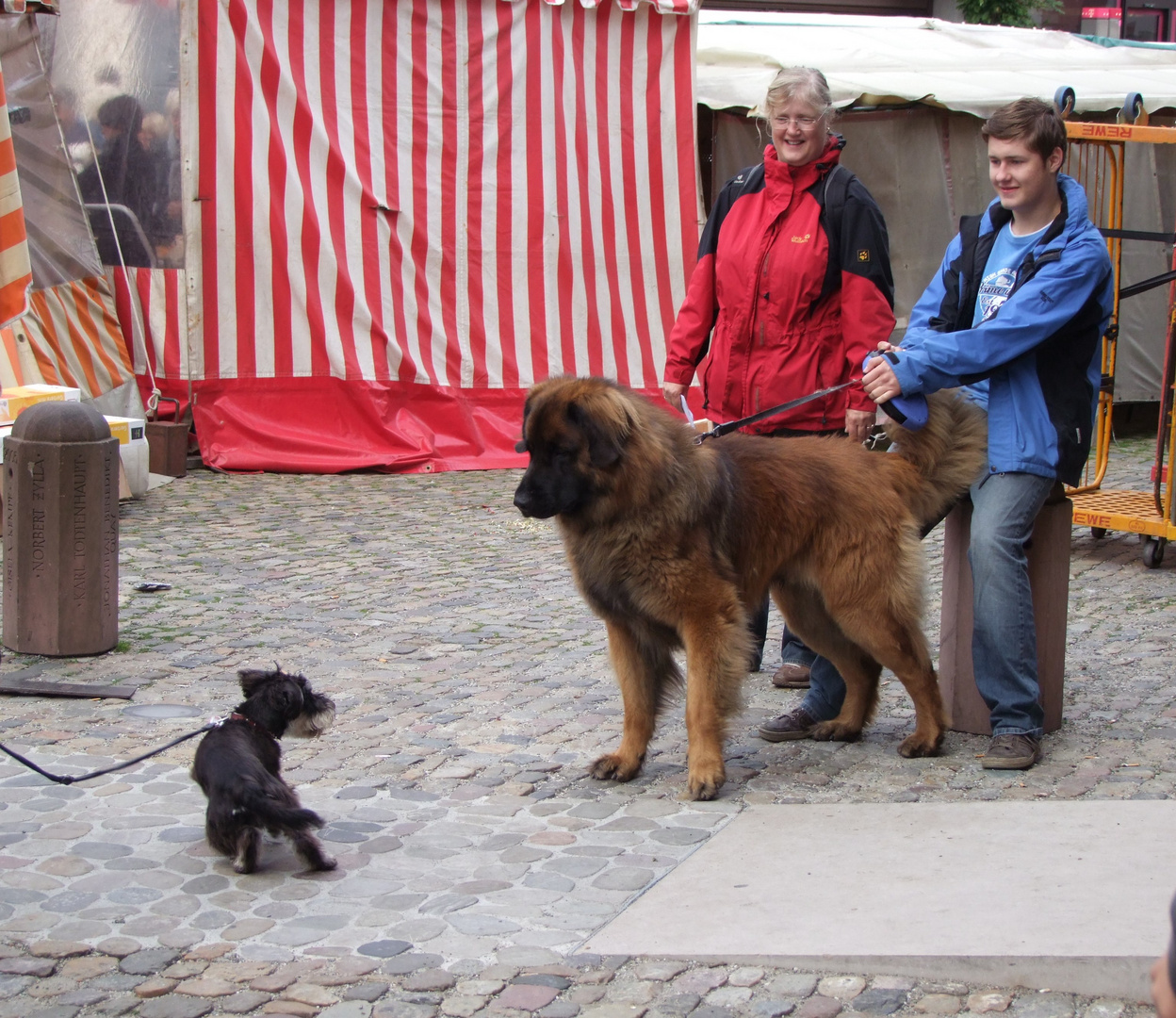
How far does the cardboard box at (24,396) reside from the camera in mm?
8781

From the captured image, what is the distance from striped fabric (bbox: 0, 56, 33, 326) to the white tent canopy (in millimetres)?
7225

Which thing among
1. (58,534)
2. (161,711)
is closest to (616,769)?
(161,711)

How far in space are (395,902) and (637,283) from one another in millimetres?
8640

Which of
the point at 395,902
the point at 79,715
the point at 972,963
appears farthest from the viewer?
the point at 79,715

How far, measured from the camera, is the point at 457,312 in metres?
11.5

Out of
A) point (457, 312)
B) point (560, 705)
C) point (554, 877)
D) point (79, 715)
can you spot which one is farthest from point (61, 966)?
point (457, 312)

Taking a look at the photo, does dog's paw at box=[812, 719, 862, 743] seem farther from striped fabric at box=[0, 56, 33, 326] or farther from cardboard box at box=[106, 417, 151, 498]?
cardboard box at box=[106, 417, 151, 498]

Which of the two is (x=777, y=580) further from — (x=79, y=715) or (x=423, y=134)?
(x=423, y=134)

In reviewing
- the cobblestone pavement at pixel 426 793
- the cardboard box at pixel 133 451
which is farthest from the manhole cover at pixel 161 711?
the cardboard box at pixel 133 451

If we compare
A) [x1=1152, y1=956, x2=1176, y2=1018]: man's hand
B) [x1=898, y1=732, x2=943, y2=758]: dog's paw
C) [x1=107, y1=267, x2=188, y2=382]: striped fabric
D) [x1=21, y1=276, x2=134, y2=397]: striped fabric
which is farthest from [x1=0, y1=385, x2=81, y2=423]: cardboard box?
[x1=1152, y1=956, x2=1176, y2=1018]: man's hand

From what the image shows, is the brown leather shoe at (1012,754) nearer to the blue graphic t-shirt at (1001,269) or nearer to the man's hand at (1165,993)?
the blue graphic t-shirt at (1001,269)

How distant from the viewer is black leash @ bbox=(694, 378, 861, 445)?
5094 mm

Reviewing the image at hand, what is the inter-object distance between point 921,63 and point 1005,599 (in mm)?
9510

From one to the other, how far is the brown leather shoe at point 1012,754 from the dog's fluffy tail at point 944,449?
84 cm
